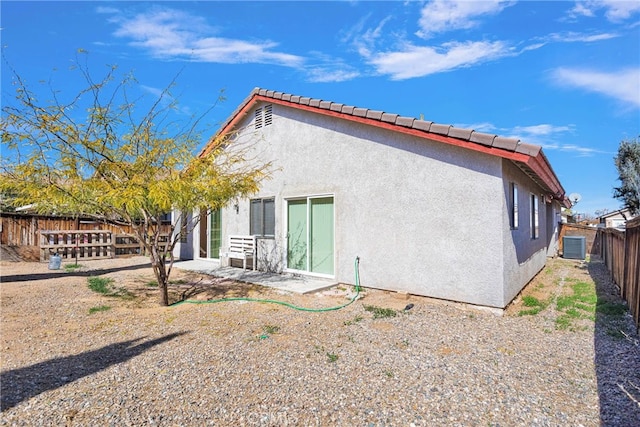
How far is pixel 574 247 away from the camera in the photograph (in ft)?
53.7

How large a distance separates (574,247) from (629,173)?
21.4ft

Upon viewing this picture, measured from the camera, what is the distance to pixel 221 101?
7227mm

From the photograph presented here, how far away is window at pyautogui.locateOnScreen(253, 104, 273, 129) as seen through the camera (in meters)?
10.4

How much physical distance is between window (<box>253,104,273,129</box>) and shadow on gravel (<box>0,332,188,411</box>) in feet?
24.2

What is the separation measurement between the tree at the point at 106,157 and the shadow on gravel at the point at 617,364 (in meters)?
6.10

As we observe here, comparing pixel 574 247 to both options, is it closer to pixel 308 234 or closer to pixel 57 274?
pixel 308 234

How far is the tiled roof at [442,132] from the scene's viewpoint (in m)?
5.77

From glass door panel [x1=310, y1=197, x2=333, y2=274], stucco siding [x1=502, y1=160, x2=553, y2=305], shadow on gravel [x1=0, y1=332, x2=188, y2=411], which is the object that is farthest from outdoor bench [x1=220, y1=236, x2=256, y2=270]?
stucco siding [x1=502, y1=160, x2=553, y2=305]

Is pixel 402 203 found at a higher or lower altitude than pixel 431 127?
lower

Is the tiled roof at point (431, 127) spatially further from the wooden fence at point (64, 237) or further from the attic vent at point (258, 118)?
the wooden fence at point (64, 237)

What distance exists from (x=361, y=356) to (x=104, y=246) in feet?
48.1

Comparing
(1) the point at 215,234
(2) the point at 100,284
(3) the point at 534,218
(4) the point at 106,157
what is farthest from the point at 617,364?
(1) the point at 215,234

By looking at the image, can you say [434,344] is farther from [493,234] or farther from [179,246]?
[179,246]

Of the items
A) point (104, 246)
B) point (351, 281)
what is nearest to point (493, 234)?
point (351, 281)
